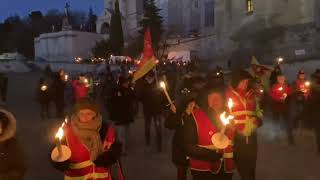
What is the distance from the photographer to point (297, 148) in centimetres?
1295

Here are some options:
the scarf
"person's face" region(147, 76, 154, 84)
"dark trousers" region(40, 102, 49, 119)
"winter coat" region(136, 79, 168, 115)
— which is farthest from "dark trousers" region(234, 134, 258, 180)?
"dark trousers" region(40, 102, 49, 119)

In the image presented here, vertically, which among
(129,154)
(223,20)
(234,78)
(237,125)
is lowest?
(129,154)

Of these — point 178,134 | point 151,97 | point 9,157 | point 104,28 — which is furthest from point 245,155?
point 104,28

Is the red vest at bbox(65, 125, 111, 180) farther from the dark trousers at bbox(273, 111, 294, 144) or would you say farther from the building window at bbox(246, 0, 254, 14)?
the building window at bbox(246, 0, 254, 14)

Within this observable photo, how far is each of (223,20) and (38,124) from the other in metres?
42.7

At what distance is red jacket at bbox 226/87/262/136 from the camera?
7793 millimetres

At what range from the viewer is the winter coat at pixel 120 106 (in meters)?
12.0

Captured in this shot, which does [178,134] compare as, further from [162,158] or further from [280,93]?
[280,93]

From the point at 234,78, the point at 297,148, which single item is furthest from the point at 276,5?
the point at 234,78

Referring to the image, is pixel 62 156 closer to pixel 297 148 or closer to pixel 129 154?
pixel 129 154

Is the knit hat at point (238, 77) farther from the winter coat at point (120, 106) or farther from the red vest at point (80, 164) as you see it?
the winter coat at point (120, 106)

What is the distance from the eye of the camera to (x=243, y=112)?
7.83 meters

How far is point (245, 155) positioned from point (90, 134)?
120 inches

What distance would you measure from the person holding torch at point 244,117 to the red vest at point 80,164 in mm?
2650
